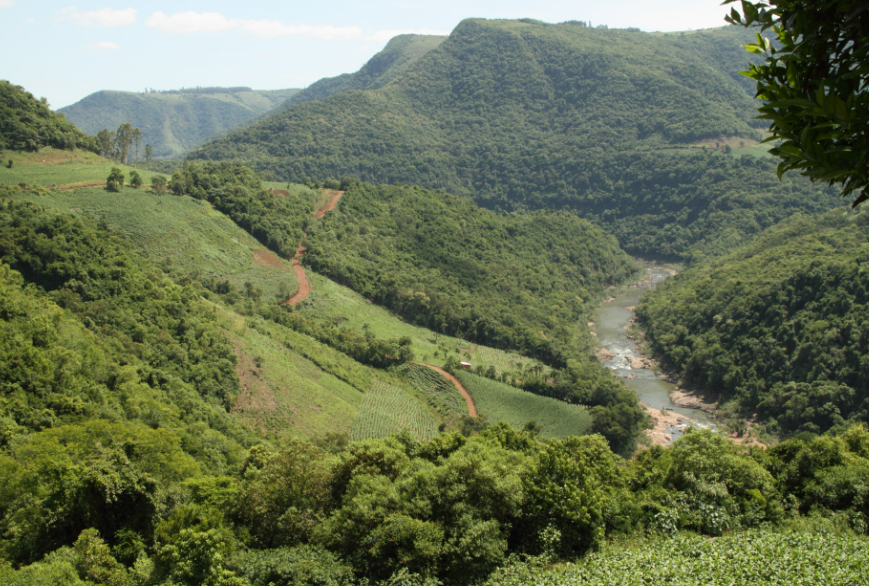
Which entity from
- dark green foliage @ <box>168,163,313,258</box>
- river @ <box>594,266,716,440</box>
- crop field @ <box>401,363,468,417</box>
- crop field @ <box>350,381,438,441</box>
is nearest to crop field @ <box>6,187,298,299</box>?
dark green foliage @ <box>168,163,313,258</box>

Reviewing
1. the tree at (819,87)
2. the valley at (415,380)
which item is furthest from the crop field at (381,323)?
the tree at (819,87)

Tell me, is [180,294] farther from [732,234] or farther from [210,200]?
[732,234]

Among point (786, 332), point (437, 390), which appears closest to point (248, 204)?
point (437, 390)

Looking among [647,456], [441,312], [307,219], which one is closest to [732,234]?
[441,312]

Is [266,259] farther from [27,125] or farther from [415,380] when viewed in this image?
[27,125]

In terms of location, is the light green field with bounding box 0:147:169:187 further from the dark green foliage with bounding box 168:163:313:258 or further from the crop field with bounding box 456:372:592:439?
the crop field with bounding box 456:372:592:439

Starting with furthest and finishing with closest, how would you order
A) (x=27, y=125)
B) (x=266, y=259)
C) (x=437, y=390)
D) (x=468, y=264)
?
(x=468, y=264)
(x=266, y=259)
(x=27, y=125)
(x=437, y=390)
